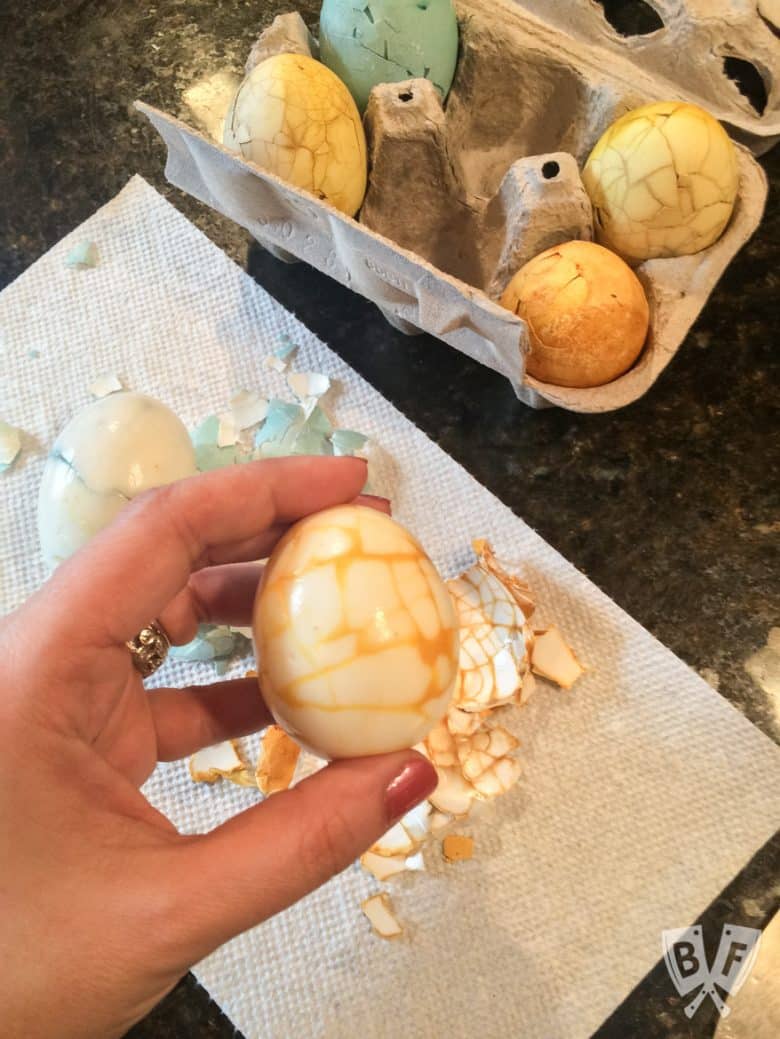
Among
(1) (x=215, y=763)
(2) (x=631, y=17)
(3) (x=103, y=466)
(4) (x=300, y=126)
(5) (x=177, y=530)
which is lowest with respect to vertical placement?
(1) (x=215, y=763)

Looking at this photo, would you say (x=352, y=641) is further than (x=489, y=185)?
No

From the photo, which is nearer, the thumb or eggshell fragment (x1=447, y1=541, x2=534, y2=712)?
the thumb

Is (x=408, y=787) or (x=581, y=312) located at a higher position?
(x=581, y=312)

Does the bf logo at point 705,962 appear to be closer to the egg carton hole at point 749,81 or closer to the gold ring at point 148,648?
the gold ring at point 148,648

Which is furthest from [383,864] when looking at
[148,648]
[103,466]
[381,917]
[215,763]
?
[103,466]

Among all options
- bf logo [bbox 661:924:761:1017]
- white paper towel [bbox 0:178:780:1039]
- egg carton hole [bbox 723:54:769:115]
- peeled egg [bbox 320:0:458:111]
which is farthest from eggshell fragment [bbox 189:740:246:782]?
egg carton hole [bbox 723:54:769:115]

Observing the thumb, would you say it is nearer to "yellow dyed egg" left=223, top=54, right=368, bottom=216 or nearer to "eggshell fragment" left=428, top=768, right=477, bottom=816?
"eggshell fragment" left=428, top=768, right=477, bottom=816

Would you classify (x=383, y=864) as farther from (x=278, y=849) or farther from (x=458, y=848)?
(x=278, y=849)
